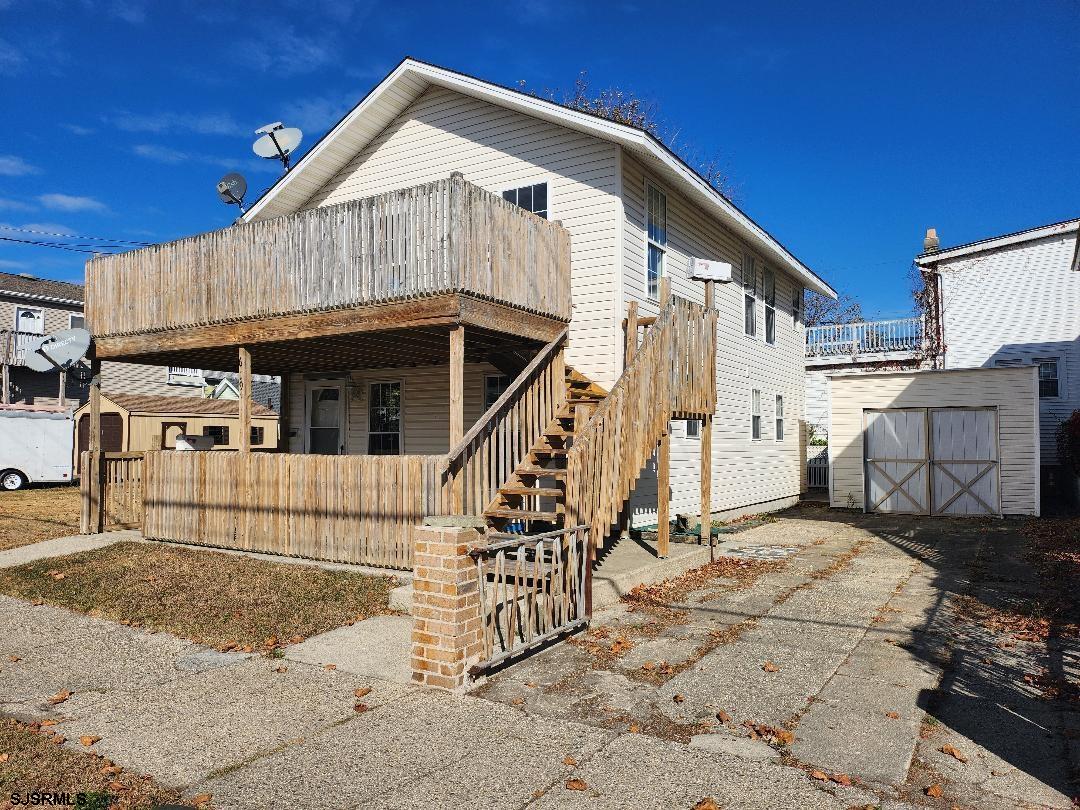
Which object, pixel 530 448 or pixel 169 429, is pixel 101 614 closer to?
pixel 530 448

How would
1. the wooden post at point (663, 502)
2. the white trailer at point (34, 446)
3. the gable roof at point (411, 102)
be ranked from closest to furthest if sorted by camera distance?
the wooden post at point (663, 502) < the gable roof at point (411, 102) < the white trailer at point (34, 446)

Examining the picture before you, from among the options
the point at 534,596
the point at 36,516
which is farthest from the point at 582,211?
the point at 36,516

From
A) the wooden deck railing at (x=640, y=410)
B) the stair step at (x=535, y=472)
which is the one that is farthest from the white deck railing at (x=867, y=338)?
the stair step at (x=535, y=472)

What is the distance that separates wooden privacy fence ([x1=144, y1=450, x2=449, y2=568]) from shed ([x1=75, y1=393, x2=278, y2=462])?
556 inches

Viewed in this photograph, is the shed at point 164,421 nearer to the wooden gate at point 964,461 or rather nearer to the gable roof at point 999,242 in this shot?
the wooden gate at point 964,461

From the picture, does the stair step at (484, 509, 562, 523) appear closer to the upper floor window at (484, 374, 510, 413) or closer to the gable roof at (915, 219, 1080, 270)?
the upper floor window at (484, 374, 510, 413)

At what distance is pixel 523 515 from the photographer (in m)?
8.28

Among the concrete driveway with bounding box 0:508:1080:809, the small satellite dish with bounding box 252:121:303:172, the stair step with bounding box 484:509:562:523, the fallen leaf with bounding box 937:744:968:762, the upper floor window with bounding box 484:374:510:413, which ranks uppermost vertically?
the small satellite dish with bounding box 252:121:303:172

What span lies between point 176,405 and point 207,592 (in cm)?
2233

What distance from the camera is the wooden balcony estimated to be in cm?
898

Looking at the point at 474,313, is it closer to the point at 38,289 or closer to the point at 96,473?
the point at 96,473

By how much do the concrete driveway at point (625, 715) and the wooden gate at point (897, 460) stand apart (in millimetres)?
10480

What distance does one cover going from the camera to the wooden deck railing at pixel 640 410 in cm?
790

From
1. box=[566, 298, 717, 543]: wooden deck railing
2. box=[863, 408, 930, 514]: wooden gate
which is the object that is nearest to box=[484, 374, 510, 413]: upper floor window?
box=[566, 298, 717, 543]: wooden deck railing
